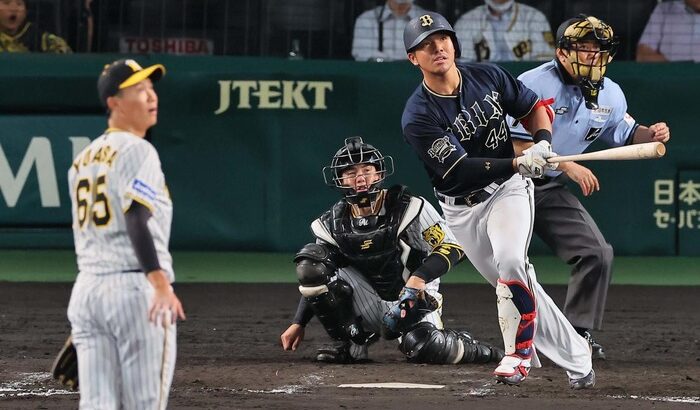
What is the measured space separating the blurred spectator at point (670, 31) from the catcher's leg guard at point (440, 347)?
522cm

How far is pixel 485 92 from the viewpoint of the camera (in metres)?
6.81

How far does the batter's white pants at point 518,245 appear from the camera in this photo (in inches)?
263

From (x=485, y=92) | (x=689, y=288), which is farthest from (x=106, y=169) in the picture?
(x=689, y=288)

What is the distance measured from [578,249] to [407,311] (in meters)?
1.03

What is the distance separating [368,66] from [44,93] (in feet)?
8.39

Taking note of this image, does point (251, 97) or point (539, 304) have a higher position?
point (251, 97)

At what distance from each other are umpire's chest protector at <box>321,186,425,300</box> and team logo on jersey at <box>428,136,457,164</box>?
0.77m

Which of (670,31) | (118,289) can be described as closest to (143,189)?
(118,289)

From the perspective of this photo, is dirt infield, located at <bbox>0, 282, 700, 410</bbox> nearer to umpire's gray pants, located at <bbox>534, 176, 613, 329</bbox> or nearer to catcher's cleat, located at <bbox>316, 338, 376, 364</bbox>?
catcher's cleat, located at <bbox>316, 338, 376, 364</bbox>

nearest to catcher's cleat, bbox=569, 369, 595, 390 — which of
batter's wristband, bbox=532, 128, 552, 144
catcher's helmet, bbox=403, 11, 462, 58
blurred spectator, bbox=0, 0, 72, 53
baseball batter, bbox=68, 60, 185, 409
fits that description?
batter's wristband, bbox=532, 128, 552, 144

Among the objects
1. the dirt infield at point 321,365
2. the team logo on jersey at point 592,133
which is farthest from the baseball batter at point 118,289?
the team logo on jersey at point 592,133

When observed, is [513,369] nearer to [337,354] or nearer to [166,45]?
[337,354]

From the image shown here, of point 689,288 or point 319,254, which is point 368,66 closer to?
point 689,288

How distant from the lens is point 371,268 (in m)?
7.55
